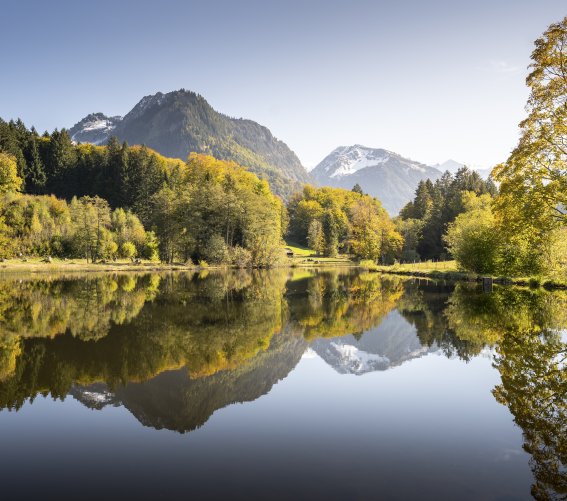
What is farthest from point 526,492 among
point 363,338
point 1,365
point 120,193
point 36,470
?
point 120,193

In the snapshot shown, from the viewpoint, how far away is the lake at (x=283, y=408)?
667cm

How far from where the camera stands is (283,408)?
33.4ft

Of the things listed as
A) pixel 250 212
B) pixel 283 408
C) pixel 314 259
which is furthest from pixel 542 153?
pixel 314 259

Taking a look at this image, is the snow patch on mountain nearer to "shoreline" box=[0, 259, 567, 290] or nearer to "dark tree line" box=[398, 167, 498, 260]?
"shoreline" box=[0, 259, 567, 290]

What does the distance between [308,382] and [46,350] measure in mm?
9321

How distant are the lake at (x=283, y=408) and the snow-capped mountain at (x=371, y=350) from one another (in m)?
0.09

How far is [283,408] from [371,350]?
6694 millimetres

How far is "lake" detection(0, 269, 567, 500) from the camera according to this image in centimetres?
667

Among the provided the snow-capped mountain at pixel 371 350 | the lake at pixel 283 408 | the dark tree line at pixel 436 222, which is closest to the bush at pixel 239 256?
the dark tree line at pixel 436 222

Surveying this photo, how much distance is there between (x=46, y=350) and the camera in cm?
1470

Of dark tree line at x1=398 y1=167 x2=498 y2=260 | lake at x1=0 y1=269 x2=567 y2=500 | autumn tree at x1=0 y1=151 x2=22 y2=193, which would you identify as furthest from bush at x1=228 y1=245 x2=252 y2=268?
lake at x1=0 y1=269 x2=567 y2=500

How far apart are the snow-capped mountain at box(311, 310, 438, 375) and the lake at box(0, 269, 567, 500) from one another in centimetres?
9

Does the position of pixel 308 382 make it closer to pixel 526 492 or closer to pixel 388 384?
pixel 388 384

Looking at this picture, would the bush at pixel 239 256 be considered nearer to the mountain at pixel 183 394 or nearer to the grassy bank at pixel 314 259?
the grassy bank at pixel 314 259
